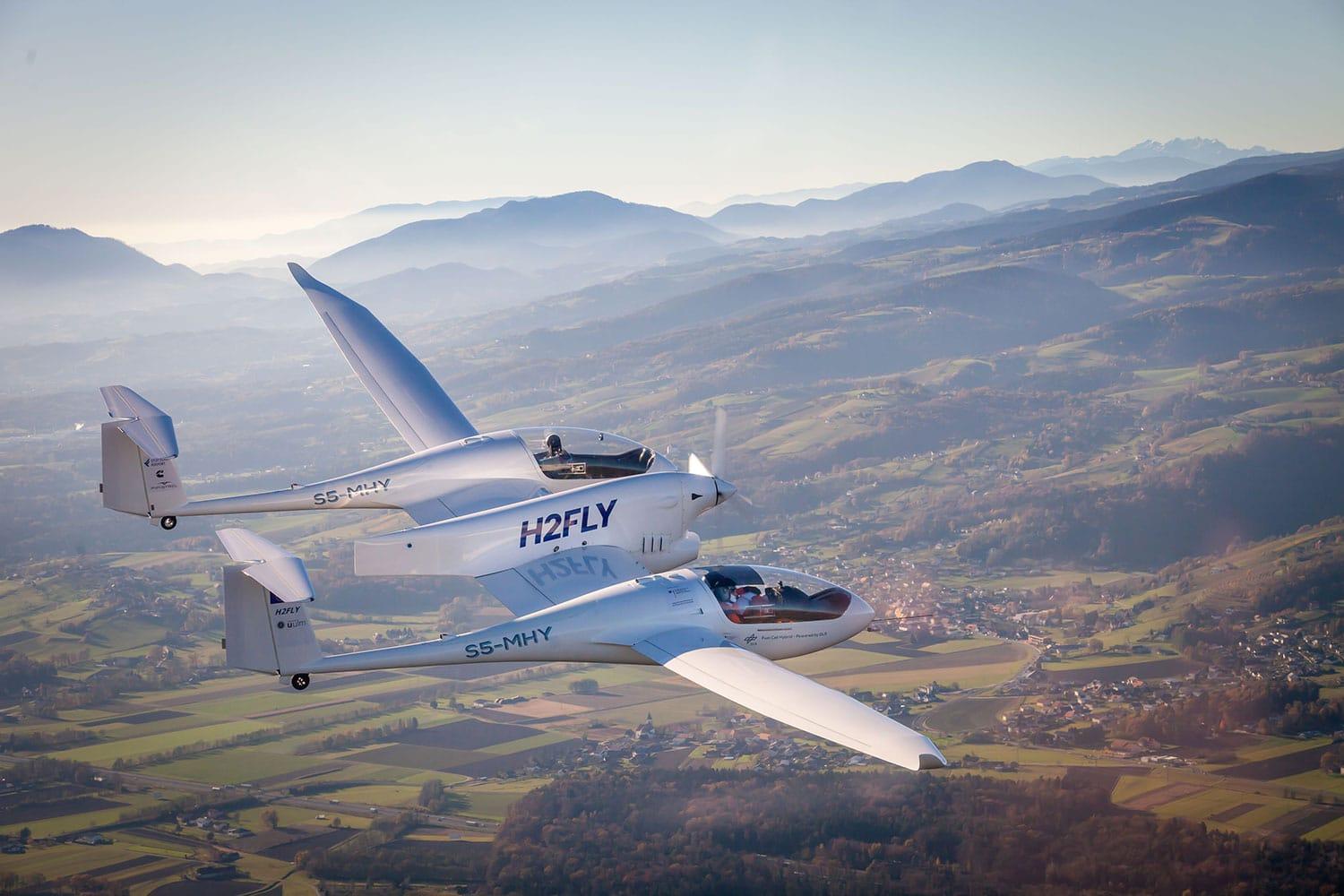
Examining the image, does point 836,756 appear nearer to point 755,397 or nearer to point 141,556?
point 141,556

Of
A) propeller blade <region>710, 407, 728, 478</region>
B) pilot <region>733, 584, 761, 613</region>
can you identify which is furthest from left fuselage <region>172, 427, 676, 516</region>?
pilot <region>733, 584, 761, 613</region>

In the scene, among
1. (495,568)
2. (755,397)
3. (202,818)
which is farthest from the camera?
(755,397)

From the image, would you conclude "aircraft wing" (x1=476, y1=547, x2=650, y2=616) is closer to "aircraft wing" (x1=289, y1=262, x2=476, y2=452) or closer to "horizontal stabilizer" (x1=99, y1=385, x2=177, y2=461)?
"aircraft wing" (x1=289, y1=262, x2=476, y2=452)

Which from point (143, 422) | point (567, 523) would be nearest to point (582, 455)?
point (567, 523)

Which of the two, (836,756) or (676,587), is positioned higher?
(676,587)

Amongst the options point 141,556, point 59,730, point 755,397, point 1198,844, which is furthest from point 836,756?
point 755,397

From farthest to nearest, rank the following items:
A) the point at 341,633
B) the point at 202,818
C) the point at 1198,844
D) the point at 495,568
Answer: the point at 341,633
the point at 202,818
the point at 1198,844
the point at 495,568
